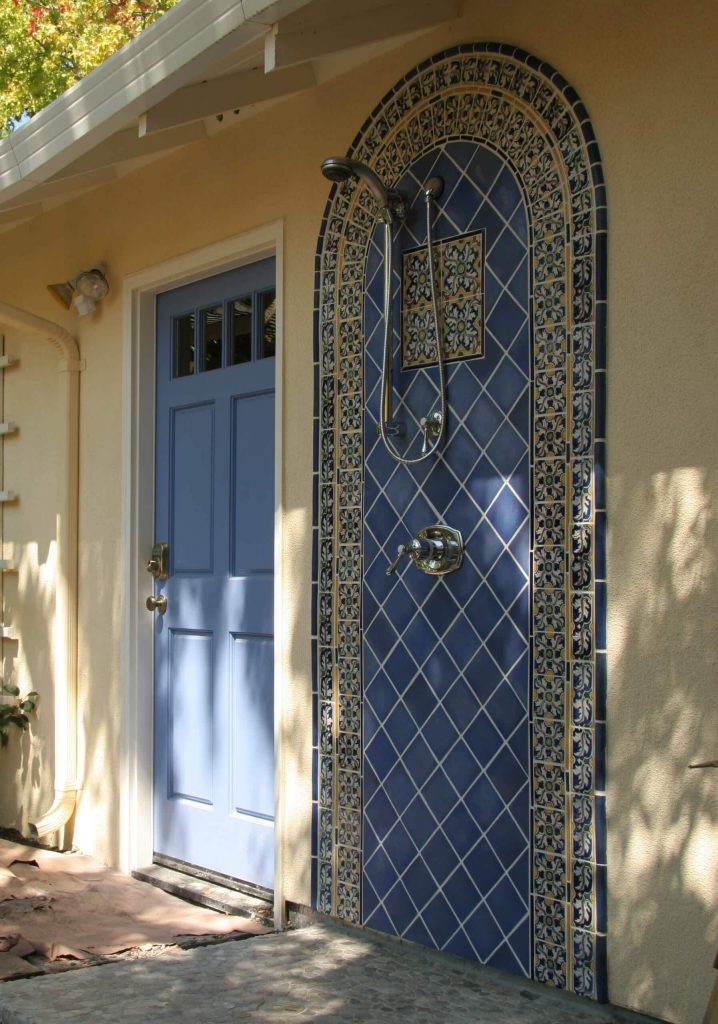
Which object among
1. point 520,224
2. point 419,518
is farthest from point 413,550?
point 520,224

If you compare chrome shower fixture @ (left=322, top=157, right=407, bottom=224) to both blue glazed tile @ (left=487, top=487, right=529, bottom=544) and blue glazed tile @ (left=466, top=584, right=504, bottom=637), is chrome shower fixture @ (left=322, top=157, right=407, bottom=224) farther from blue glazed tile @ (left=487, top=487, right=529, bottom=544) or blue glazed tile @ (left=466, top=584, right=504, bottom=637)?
blue glazed tile @ (left=466, top=584, right=504, bottom=637)

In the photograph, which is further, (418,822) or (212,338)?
(212,338)

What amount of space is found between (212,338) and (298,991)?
2.32 meters

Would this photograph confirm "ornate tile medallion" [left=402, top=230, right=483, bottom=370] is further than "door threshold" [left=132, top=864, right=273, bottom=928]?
No

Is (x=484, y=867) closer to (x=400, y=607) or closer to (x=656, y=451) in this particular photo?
(x=400, y=607)

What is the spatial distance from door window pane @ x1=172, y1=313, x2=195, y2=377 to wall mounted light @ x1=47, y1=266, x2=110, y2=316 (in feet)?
1.44

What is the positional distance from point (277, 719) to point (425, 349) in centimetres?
127

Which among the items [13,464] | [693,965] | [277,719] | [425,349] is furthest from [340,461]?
[13,464]

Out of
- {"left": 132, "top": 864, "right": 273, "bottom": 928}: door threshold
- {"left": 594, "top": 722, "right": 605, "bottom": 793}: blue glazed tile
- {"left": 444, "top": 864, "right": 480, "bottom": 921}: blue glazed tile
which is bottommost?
{"left": 132, "top": 864, "right": 273, "bottom": 928}: door threshold

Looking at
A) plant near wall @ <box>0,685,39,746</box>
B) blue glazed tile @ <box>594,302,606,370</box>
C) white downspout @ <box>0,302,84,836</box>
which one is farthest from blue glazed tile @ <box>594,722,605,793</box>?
plant near wall @ <box>0,685,39,746</box>

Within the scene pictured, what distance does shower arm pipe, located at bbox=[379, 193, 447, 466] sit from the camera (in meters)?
3.27

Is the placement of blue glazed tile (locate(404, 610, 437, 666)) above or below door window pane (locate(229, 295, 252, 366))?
below

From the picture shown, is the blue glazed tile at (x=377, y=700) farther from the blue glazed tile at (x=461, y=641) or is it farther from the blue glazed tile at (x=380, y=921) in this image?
the blue glazed tile at (x=380, y=921)

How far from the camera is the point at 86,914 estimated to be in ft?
13.0
